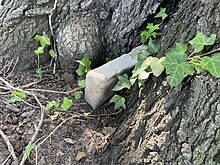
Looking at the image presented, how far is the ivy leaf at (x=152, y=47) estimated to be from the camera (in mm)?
1481

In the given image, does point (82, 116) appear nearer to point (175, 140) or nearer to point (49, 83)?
point (49, 83)

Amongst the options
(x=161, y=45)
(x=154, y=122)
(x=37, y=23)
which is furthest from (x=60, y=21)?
(x=154, y=122)

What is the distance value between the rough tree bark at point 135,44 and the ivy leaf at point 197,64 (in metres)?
0.02

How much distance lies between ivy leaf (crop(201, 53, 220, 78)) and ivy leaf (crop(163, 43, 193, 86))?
1.8 inches

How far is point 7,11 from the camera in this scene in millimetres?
1732

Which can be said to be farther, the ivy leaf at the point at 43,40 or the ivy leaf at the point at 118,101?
the ivy leaf at the point at 43,40

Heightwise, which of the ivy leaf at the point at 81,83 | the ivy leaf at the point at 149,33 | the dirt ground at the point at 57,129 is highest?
the ivy leaf at the point at 149,33

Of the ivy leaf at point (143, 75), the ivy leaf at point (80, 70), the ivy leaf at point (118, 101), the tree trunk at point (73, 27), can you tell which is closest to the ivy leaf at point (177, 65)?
the ivy leaf at point (143, 75)

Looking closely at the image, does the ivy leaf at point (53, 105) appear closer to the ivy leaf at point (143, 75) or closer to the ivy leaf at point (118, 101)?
the ivy leaf at point (118, 101)

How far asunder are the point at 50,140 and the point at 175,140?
582 millimetres

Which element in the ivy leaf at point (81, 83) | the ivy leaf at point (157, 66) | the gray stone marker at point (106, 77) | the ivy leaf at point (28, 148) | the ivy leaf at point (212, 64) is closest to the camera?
the ivy leaf at point (212, 64)

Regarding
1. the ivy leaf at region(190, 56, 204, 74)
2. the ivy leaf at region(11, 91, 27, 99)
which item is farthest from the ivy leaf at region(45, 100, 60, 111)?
the ivy leaf at region(190, 56, 204, 74)

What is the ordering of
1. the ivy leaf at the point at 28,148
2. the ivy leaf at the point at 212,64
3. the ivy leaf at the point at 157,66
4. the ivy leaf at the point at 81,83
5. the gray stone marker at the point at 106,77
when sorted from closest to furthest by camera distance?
1. the ivy leaf at the point at 212,64
2. the ivy leaf at the point at 157,66
3. the ivy leaf at the point at 28,148
4. the gray stone marker at the point at 106,77
5. the ivy leaf at the point at 81,83

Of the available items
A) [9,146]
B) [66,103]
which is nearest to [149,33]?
[66,103]
